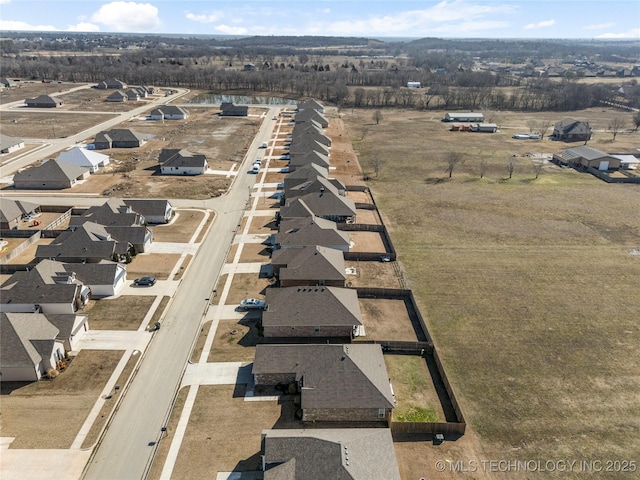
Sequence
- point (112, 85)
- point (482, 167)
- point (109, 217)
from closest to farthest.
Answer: point (109, 217), point (482, 167), point (112, 85)

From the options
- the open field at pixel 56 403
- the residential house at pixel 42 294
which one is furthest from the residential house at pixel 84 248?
the open field at pixel 56 403

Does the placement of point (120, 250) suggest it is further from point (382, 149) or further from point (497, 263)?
point (382, 149)

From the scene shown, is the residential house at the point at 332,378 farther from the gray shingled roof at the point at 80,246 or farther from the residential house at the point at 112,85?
the residential house at the point at 112,85

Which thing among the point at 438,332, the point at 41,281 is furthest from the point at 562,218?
the point at 41,281

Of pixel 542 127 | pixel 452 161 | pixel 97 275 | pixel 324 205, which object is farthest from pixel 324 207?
pixel 542 127

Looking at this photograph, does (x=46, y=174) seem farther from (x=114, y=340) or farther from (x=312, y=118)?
(x=312, y=118)

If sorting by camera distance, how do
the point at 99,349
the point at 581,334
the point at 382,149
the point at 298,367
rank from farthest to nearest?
the point at 382,149 < the point at 581,334 < the point at 99,349 < the point at 298,367
